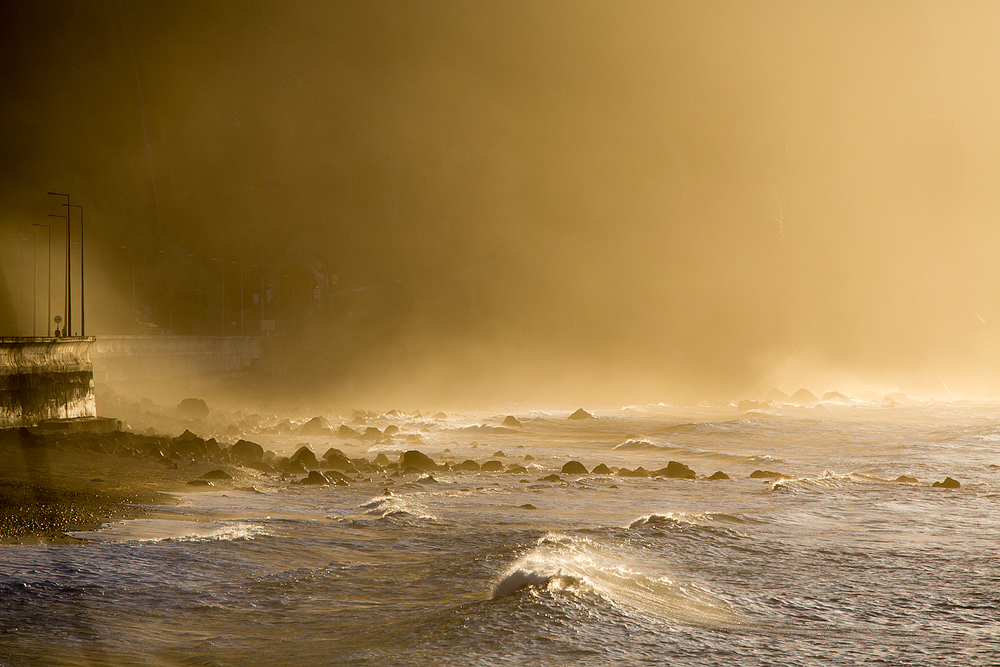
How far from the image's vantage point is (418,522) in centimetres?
1369

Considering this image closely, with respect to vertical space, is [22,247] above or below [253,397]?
above

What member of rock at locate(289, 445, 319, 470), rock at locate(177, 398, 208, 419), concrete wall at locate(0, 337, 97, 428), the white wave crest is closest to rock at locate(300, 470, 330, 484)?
rock at locate(289, 445, 319, 470)

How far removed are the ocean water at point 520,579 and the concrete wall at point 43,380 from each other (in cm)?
764

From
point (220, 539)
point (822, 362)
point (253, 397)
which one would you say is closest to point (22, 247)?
point (253, 397)

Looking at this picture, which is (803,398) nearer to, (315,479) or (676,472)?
(676,472)

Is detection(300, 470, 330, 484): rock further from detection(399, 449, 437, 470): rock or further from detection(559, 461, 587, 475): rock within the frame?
detection(559, 461, 587, 475): rock

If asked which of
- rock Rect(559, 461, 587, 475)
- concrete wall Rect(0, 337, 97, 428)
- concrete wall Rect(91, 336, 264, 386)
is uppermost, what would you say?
concrete wall Rect(91, 336, 264, 386)

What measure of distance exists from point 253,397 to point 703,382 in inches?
1992

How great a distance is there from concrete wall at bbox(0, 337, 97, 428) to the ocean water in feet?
25.1

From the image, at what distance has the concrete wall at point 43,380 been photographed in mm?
21188

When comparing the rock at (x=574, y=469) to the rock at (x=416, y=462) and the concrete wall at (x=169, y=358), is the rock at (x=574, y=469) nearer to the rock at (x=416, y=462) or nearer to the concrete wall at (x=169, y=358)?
the rock at (x=416, y=462)

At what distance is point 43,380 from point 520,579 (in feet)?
60.7

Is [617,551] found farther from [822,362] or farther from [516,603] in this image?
[822,362]

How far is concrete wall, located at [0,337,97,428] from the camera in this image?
21188 millimetres
